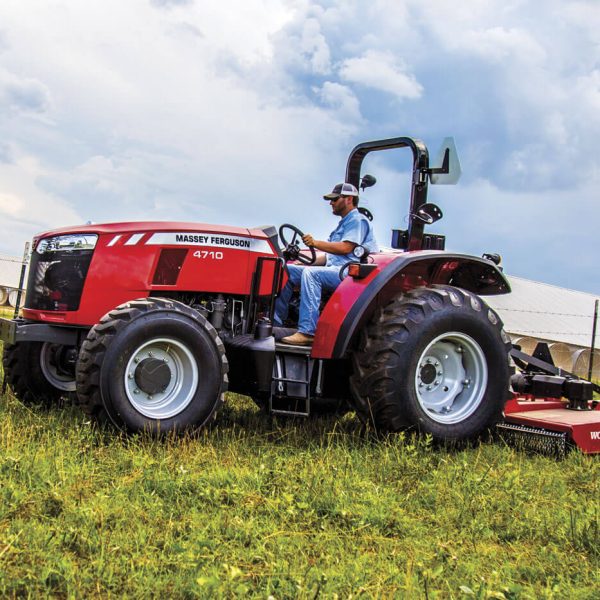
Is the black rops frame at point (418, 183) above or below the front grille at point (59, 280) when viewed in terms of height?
above

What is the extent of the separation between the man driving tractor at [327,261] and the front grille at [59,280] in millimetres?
1446

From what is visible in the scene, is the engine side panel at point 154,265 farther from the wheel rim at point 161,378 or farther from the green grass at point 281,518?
the green grass at point 281,518

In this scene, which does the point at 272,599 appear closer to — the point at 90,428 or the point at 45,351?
the point at 90,428

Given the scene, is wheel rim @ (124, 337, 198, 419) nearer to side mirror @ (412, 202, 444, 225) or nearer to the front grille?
the front grille

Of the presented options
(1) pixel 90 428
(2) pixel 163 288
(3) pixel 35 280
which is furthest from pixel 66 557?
(3) pixel 35 280

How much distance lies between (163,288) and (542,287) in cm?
2578

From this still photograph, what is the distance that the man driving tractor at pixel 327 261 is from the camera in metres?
5.55

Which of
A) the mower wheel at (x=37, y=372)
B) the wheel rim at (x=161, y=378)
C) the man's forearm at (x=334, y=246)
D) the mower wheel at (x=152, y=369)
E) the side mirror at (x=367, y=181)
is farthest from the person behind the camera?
the side mirror at (x=367, y=181)

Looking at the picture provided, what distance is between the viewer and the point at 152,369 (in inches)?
189

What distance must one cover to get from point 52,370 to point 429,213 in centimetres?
321

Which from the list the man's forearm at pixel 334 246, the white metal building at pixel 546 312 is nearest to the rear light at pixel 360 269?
the man's forearm at pixel 334 246

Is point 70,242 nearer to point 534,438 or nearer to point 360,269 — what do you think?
point 360,269

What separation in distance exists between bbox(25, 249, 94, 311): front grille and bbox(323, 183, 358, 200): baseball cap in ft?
6.59

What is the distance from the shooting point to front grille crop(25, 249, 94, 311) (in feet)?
17.6
